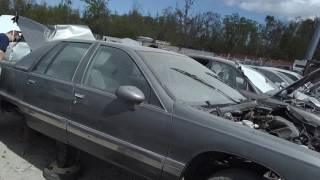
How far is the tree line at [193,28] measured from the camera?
135 ft

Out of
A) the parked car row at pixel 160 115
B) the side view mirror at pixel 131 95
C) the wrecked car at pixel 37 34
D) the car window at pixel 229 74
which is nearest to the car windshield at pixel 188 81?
the parked car row at pixel 160 115

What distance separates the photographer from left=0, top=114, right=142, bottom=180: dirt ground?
492 centimetres

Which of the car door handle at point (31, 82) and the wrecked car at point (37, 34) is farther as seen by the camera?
the wrecked car at point (37, 34)

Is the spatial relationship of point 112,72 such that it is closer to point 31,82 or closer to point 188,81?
point 188,81

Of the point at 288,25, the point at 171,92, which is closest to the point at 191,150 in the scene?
the point at 171,92

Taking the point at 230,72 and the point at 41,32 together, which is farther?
the point at 41,32

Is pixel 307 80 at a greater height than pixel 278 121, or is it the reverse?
pixel 307 80

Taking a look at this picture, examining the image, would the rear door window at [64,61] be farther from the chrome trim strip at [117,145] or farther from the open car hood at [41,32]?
the open car hood at [41,32]

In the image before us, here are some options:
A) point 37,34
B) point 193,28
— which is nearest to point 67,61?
point 37,34

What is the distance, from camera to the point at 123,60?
4426mm

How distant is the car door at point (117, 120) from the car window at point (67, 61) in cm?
25

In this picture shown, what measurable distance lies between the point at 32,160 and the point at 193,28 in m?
40.4

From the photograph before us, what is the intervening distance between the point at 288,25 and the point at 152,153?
2136 inches

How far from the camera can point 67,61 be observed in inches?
194
